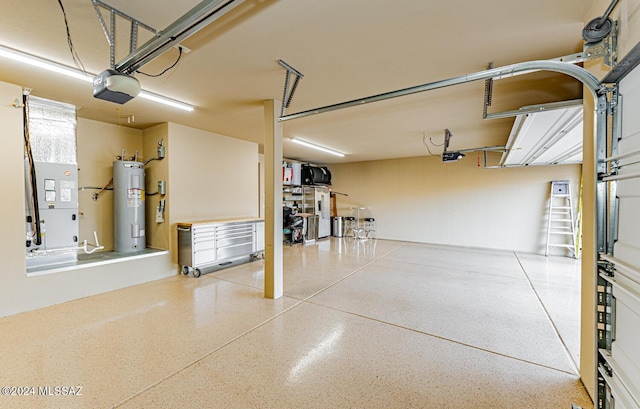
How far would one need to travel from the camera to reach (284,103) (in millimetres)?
3012

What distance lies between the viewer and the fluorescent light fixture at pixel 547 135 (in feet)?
8.21

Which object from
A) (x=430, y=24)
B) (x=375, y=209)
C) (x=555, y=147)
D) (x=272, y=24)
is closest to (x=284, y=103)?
(x=272, y=24)

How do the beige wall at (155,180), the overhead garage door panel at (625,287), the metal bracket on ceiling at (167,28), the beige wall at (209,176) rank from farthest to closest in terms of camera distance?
the beige wall at (209,176) < the beige wall at (155,180) < the metal bracket on ceiling at (167,28) < the overhead garage door panel at (625,287)

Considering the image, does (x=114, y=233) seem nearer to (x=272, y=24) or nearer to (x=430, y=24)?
(x=272, y=24)

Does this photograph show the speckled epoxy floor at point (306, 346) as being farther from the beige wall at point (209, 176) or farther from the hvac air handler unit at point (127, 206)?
the beige wall at point (209, 176)

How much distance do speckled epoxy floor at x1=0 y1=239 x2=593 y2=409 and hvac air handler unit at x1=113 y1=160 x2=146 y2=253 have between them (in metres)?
0.89

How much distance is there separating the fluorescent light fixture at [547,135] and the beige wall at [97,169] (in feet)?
19.6

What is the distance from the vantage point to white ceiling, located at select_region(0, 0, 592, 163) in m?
1.71

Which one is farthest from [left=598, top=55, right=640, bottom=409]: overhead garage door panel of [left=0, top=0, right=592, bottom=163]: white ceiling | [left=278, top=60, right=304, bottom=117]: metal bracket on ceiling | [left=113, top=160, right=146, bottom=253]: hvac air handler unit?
[left=113, top=160, right=146, bottom=253]: hvac air handler unit

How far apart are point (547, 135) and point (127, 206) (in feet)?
21.0

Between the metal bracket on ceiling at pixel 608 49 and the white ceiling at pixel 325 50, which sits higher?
the white ceiling at pixel 325 50

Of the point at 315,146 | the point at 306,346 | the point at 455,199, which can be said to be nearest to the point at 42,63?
the point at 306,346

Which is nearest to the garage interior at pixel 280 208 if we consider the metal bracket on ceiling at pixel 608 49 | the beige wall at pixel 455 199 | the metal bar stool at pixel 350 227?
the metal bracket on ceiling at pixel 608 49

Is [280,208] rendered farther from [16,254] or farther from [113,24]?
[16,254]
